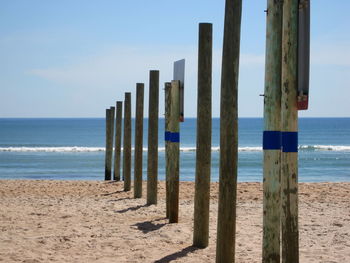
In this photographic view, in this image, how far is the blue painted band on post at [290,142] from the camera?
541 centimetres

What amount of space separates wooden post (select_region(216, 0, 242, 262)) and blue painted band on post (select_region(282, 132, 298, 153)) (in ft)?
3.44

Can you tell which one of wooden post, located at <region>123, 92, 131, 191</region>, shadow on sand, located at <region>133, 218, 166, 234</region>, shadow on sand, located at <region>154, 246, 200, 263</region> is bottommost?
shadow on sand, located at <region>154, 246, 200, 263</region>

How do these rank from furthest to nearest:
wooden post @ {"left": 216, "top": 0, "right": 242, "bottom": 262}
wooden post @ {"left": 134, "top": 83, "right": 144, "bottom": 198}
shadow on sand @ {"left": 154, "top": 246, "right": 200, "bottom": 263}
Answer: wooden post @ {"left": 134, "top": 83, "right": 144, "bottom": 198} → shadow on sand @ {"left": 154, "top": 246, "right": 200, "bottom": 263} → wooden post @ {"left": 216, "top": 0, "right": 242, "bottom": 262}

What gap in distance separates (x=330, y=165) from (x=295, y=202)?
92.5ft

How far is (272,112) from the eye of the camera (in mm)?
5664

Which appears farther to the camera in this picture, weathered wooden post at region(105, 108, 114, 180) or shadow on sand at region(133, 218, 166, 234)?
weathered wooden post at region(105, 108, 114, 180)

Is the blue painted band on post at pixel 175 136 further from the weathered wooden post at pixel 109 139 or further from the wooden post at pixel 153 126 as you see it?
the weathered wooden post at pixel 109 139

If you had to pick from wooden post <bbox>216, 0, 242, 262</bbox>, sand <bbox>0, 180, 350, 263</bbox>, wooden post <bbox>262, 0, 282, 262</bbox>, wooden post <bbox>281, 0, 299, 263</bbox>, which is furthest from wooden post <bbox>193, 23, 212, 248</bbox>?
wooden post <bbox>281, 0, 299, 263</bbox>

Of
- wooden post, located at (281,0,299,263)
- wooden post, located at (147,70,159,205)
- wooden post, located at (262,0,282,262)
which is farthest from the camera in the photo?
wooden post, located at (147,70,159,205)

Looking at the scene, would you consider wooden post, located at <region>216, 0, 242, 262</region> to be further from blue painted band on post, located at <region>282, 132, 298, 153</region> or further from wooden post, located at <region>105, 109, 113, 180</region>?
wooden post, located at <region>105, 109, 113, 180</region>

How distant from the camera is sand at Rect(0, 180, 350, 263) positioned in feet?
24.3

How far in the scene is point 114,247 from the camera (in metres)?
7.86

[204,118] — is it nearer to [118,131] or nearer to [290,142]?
[290,142]

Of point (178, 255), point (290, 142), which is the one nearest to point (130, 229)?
point (178, 255)
